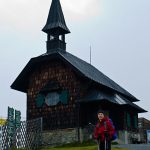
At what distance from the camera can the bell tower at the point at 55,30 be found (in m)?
36.6

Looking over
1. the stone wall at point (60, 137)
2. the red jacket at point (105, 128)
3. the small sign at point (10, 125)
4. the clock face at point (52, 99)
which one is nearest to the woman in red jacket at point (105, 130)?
the red jacket at point (105, 128)

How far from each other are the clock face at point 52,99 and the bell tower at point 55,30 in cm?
362

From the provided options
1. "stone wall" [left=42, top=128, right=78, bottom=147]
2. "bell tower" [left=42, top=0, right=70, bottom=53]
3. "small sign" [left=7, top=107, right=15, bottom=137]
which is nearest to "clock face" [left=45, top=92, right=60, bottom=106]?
"stone wall" [left=42, top=128, right=78, bottom=147]

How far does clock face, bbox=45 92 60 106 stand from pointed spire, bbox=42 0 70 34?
17.3 ft

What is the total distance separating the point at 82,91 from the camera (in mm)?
33906

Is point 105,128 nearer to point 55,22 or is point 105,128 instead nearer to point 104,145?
point 104,145

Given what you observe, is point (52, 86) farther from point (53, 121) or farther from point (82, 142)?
point (82, 142)

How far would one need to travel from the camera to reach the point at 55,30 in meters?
37.2

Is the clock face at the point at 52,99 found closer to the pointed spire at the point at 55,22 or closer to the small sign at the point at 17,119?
the pointed spire at the point at 55,22

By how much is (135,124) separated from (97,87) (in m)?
5.69

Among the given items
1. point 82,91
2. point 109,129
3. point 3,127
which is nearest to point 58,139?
point 82,91

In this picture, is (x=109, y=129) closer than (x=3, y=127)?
Yes

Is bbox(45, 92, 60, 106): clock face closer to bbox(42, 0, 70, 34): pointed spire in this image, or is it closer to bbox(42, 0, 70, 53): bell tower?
bbox(42, 0, 70, 53): bell tower

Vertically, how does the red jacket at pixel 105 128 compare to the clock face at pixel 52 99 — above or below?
below
